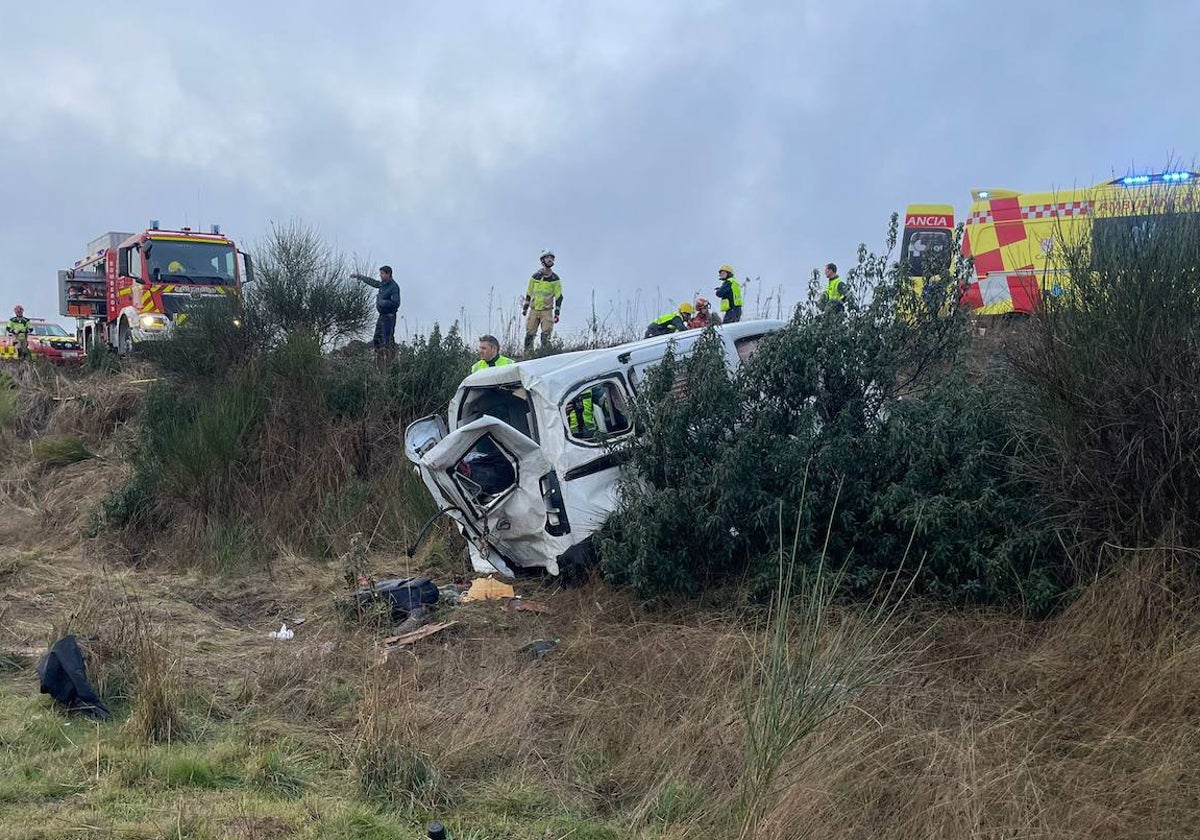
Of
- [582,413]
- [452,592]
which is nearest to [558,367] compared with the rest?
[582,413]

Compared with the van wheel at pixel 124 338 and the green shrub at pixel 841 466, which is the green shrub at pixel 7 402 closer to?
the van wheel at pixel 124 338

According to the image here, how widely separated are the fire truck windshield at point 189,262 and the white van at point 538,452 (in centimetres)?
1084

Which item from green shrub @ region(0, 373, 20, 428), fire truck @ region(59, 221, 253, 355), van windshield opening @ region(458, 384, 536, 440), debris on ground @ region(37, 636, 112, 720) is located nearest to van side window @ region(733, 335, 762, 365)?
van windshield opening @ region(458, 384, 536, 440)

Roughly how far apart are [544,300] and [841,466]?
8.92 m

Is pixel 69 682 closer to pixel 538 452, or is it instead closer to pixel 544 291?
pixel 538 452

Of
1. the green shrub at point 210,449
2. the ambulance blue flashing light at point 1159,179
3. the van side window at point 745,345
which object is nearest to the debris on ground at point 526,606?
the van side window at point 745,345

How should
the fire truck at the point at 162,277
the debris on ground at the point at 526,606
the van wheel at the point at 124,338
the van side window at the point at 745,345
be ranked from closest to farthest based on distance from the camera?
the debris on ground at the point at 526,606 < the van side window at the point at 745,345 < the fire truck at the point at 162,277 < the van wheel at the point at 124,338

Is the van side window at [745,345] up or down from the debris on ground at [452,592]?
up

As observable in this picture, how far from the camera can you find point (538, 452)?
743 centimetres

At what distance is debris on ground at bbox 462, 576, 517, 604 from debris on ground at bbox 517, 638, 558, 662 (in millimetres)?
1095

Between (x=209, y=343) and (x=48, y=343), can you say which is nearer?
(x=209, y=343)

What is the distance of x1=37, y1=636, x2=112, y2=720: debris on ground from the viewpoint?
5.60m

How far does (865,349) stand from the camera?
7020mm

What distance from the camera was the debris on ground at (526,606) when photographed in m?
7.34
